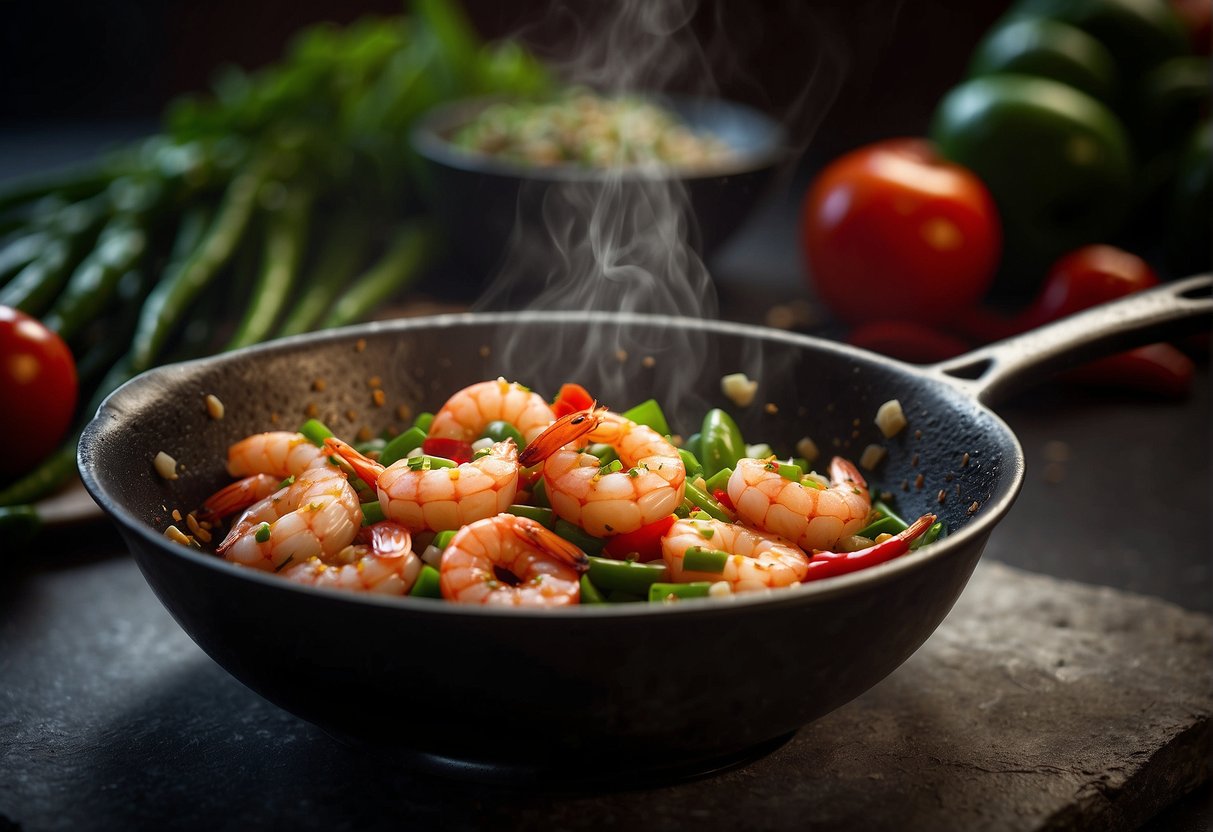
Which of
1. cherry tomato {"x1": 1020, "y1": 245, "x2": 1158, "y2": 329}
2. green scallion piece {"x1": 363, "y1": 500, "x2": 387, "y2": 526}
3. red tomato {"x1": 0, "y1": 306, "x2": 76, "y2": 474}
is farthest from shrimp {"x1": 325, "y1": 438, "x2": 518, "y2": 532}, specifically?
cherry tomato {"x1": 1020, "y1": 245, "x2": 1158, "y2": 329}

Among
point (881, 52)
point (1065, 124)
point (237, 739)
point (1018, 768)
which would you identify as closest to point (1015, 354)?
point (1018, 768)

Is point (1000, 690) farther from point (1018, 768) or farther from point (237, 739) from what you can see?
point (237, 739)

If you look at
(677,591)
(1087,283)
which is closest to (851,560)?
(677,591)

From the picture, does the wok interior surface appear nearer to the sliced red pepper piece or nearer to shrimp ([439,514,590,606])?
shrimp ([439,514,590,606])

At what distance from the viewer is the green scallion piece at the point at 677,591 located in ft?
4.28

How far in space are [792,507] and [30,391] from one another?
150 cm

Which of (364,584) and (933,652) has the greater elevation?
(364,584)

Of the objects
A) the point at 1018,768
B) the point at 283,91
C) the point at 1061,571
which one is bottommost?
the point at 1061,571

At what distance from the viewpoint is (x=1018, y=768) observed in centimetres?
149

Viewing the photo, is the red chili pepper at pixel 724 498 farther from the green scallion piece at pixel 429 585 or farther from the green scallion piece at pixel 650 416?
the green scallion piece at pixel 429 585

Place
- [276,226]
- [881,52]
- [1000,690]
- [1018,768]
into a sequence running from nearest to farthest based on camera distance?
[1018,768] → [1000,690] → [276,226] → [881,52]

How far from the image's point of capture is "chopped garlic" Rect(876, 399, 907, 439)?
1.76 m

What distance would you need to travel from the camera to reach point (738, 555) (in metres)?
1.38

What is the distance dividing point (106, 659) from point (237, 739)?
355 mm
